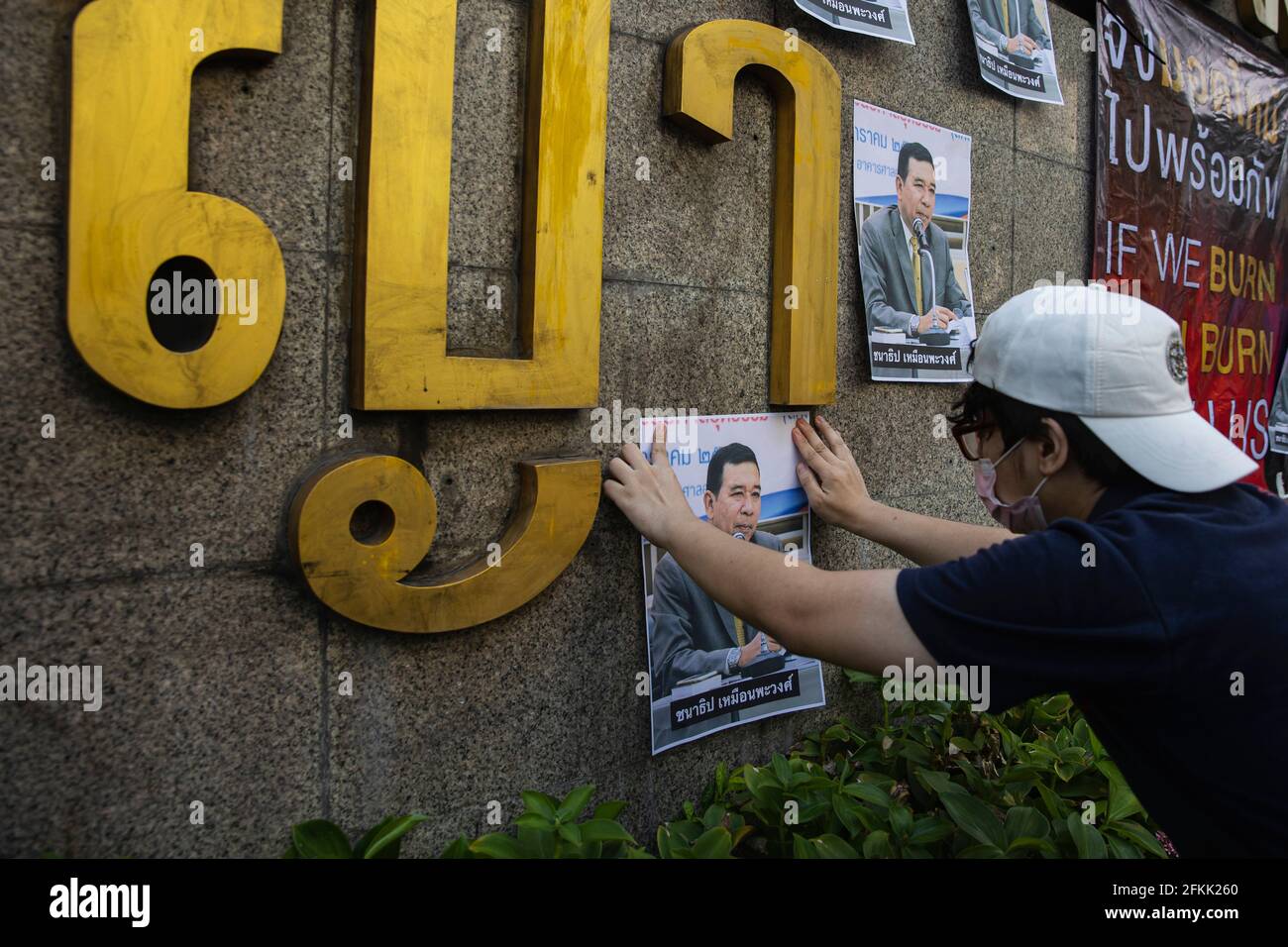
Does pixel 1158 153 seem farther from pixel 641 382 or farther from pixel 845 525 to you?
pixel 641 382

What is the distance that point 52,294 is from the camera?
178 centimetres

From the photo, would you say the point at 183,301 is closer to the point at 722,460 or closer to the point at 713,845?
the point at 722,460

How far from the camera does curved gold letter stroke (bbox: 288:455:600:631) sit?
2045 millimetres

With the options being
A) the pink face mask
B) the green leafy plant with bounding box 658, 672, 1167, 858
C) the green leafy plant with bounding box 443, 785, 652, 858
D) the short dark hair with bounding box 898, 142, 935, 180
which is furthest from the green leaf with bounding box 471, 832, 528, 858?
the short dark hair with bounding box 898, 142, 935, 180

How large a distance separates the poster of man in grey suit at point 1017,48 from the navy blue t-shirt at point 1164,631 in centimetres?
255

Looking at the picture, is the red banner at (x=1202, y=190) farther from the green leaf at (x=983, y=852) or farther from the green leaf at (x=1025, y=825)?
the green leaf at (x=983, y=852)

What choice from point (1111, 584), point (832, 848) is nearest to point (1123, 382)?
point (1111, 584)

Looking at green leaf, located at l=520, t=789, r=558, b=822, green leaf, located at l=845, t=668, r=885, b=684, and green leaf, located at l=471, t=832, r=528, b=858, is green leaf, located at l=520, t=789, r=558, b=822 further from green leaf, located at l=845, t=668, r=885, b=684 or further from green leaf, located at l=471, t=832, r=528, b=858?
green leaf, located at l=845, t=668, r=885, b=684

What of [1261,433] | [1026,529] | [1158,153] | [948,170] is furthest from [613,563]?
[1261,433]

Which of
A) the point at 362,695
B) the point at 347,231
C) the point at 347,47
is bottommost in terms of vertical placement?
the point at 362,695

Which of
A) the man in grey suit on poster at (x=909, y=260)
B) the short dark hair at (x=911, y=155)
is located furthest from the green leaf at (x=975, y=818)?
the short dark hair at (x=911, y=155)

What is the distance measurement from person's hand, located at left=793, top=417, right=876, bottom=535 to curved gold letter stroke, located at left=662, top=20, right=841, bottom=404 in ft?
0.39

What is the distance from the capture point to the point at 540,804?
2227 mm

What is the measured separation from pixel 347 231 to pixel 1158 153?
4234 millimetres
